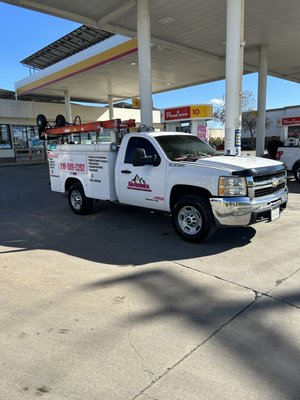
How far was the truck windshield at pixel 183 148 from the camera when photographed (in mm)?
6364

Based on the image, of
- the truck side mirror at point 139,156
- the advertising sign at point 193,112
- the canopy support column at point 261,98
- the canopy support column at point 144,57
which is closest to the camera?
the truck side mirror at point 139,156

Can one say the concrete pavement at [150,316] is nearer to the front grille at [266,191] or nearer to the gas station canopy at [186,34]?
the front grille at [266,191]

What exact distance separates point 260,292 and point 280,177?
9.30 ft

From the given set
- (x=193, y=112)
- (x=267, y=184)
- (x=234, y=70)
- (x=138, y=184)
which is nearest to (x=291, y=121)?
(x=193, y=112)

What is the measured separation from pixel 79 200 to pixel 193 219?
3693mm

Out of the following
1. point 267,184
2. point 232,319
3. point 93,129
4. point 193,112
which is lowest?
point 232,319

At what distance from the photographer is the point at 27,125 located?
93.1ft

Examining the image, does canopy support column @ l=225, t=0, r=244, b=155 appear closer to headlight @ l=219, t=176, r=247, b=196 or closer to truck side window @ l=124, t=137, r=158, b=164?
truck side window @ l=124, t=137, r=158, b=164

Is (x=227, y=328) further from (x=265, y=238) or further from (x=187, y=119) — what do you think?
(x=187, y=119)

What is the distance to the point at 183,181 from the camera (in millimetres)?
5801

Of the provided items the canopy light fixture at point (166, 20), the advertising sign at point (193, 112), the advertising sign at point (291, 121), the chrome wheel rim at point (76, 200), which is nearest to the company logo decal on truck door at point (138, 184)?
the chrome wheel rim at point (76, 200)

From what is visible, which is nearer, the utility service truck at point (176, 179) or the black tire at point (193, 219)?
the utility service truck at point (176, 179)

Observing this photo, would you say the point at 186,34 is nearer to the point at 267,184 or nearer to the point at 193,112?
the point at 193,112

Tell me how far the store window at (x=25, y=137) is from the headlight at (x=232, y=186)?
1029 inches
